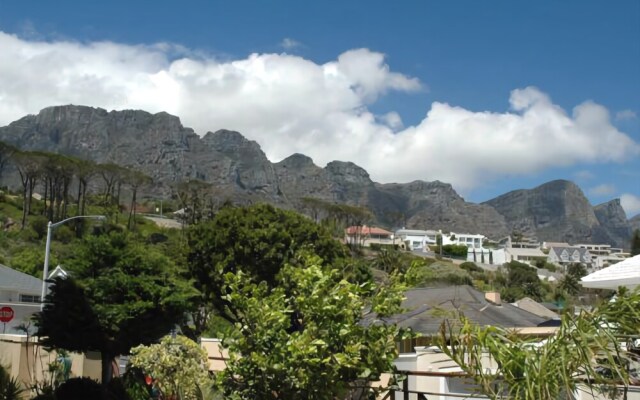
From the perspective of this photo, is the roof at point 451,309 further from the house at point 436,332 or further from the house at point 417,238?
the house at point 417,238

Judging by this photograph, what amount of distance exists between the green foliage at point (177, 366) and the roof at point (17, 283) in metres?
18.4

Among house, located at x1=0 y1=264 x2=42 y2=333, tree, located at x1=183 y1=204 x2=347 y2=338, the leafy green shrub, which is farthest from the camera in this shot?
the leafy green shrub

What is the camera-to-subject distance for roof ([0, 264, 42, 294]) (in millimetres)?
29897

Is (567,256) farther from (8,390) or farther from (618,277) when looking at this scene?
(8,390)

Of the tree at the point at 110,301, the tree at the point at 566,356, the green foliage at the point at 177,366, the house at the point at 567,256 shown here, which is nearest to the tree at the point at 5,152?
the tree at the point at 110,301

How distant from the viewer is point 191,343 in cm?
1338

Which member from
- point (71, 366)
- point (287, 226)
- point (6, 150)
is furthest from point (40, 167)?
point (71, 366)

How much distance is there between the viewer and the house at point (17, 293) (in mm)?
29188

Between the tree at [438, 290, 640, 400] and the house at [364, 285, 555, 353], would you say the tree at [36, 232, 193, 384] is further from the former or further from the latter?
the tree at [438, 290, 640, 400]

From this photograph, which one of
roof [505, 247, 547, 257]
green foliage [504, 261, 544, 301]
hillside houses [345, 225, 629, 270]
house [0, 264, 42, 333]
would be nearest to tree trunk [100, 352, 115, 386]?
house [0, 264, 42, 333]

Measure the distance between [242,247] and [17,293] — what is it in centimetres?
1037

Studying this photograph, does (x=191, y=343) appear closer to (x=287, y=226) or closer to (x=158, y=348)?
(x=158, y=348)

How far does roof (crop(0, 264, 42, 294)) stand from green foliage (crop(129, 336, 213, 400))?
723 inches

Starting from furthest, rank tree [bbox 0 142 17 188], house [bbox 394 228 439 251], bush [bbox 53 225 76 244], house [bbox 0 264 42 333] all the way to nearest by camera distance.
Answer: house [bbox 394 228 439 251] → tree [bbox 0 142 17 188] → bush [bbox 53 225 76 244] → house [bbox 0 264 42 333]
